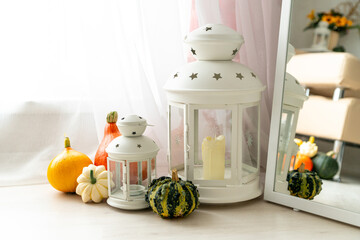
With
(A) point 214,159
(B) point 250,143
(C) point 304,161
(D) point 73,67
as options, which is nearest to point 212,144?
(A) point 214,159

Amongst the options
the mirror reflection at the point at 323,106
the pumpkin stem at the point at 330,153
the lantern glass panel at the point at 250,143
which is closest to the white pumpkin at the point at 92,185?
the lantern glass panel at the point at 250,143

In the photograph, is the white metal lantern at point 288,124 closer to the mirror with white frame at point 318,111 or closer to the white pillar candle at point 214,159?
the mirror with white frame at point 318,111

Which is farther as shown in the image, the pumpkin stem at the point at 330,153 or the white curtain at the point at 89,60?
the white curtain at the point at 89,60

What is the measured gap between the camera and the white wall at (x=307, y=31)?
3.26 feet

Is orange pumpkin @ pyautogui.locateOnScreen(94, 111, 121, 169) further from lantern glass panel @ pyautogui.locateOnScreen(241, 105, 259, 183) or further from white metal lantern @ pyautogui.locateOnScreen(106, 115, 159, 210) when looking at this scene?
lantern glass panel @ pyautogui.locateOnScreen(241, 105, 259, 183)

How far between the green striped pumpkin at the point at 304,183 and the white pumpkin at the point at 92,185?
21.1 inches

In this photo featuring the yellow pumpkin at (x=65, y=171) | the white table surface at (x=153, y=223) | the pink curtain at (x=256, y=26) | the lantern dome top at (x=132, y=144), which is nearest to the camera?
the white table surface at (x=153, y=223)

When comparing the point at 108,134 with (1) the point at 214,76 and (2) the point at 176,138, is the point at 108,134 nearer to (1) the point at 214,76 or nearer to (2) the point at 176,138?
(2) the point at 176,138

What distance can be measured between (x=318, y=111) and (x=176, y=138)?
425 millimetres

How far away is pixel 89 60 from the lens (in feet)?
4.42

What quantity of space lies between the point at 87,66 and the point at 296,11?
69cm

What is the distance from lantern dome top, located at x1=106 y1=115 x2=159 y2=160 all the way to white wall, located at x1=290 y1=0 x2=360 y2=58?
49 centimetres

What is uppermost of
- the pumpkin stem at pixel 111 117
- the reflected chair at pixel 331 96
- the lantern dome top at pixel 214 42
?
the lantern dome top at pixel 214 42

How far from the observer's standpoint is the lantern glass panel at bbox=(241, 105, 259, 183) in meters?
1.22
